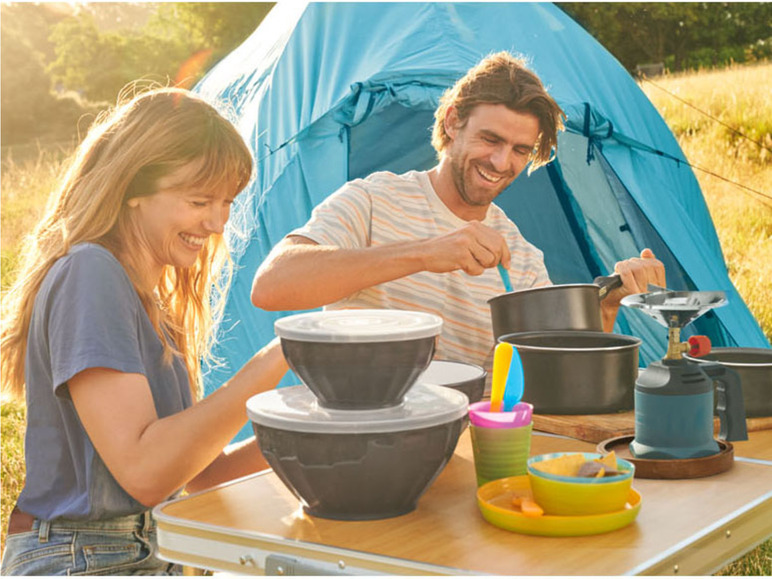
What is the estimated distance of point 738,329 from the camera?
3.29 metres

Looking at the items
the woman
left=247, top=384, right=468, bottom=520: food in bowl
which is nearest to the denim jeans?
the woman

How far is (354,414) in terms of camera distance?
1.05 metres

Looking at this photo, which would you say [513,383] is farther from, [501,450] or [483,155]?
[483,155]

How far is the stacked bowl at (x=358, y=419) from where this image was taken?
1029 mm

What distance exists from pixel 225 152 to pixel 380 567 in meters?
0.77

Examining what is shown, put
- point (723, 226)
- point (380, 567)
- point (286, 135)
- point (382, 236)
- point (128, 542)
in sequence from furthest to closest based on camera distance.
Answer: point (723, 226)
point (286, 135)
point (382, 236)
point (128, 542)
point (380, 567)

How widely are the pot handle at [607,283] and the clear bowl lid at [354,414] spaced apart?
24.7 inches

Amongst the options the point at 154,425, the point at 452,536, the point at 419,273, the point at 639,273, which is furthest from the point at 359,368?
the point at 419,273

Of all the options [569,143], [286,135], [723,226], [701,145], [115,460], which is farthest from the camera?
[701,145]

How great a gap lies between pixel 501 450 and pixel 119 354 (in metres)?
0.52

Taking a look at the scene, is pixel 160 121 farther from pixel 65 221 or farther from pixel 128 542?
pixel 128 542

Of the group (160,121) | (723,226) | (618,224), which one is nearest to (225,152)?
(160,121)

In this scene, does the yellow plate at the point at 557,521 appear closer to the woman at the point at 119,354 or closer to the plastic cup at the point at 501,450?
the plastic cup at the point at 501,450

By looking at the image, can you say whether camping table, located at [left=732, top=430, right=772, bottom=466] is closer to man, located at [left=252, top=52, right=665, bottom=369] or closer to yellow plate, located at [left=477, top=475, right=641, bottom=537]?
yellow plate, located at [left=477, top=475, right=641, bottom=537]
